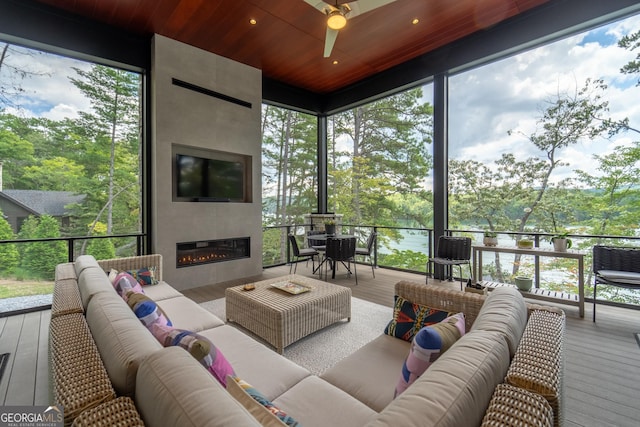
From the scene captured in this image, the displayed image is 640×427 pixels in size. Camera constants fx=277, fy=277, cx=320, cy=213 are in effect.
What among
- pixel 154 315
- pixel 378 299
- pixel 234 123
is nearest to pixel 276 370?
pixel 154 315

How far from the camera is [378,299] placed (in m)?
3.80

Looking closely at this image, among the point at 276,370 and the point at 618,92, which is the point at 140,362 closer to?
the point at 276,370

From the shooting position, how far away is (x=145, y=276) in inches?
122

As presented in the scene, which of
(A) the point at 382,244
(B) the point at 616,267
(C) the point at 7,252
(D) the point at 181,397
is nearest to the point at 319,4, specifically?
(D) the point at 181,397

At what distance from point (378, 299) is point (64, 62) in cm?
563

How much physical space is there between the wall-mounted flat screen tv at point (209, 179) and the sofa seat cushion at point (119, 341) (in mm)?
3299

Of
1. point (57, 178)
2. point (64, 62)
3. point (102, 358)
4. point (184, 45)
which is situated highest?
point (184, 45)

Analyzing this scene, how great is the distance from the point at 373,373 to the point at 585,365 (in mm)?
2020

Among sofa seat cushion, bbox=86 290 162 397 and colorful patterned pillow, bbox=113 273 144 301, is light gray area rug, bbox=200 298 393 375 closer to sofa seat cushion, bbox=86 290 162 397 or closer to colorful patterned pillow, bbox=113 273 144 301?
colorful patterned pillow, bbox=113 273 144 301

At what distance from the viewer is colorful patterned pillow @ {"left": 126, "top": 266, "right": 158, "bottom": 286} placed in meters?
3.05

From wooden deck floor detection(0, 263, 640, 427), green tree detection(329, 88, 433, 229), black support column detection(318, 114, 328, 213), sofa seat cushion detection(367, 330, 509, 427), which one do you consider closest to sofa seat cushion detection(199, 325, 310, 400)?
sofa seat cushion detection(367, 330, 509, 427)

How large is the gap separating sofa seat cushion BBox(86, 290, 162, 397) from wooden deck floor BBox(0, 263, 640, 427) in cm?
127

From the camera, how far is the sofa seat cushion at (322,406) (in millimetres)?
1132

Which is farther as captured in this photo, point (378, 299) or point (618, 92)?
point (618, 92)
